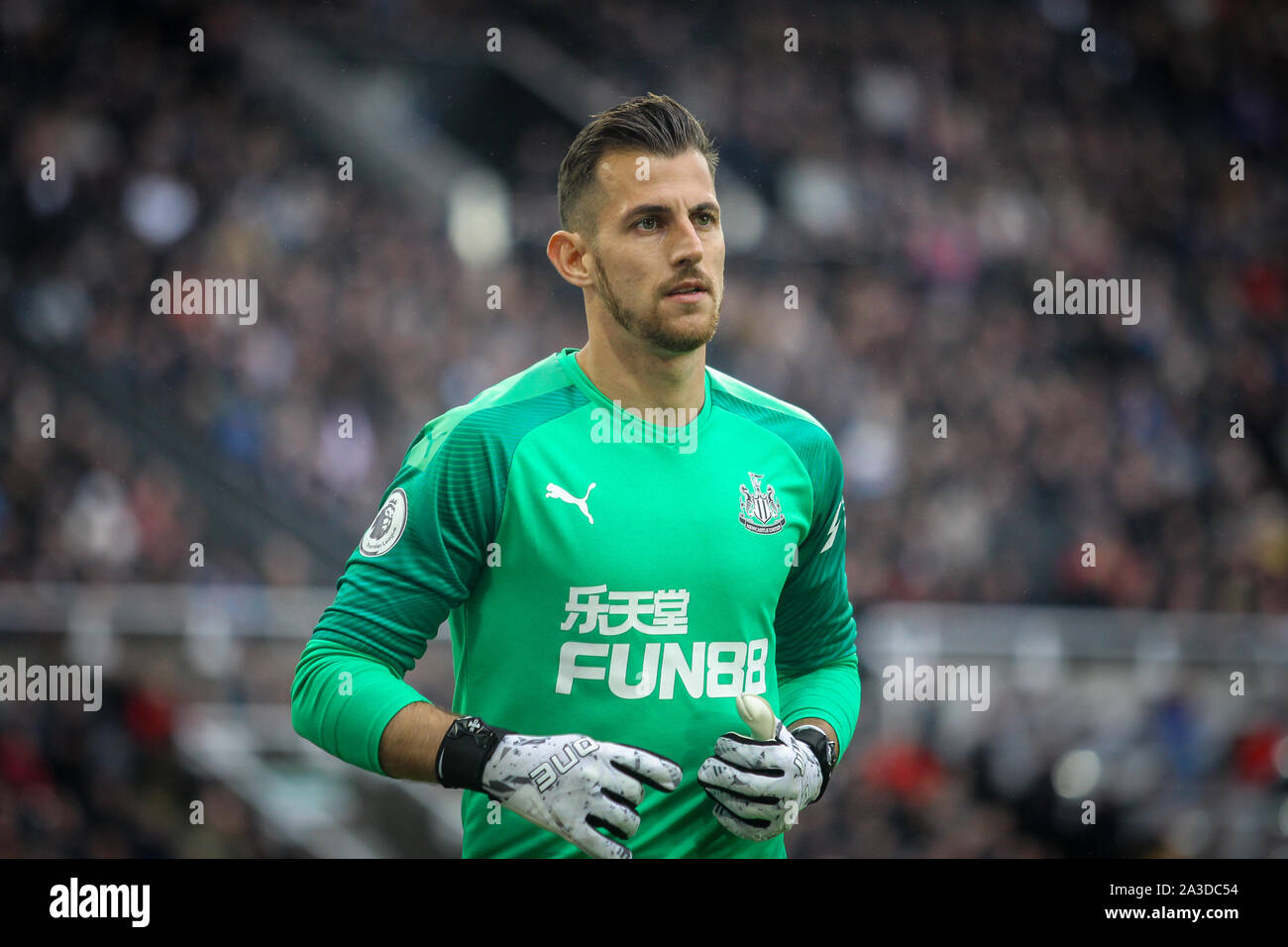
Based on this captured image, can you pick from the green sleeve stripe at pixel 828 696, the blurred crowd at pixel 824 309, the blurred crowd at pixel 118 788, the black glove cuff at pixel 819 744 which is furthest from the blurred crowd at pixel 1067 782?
the black glove cuff at pixel 819 744

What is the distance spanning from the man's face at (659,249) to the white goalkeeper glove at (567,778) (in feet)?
3.06

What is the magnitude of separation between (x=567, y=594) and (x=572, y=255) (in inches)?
32.6

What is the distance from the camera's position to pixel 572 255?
9.95ft

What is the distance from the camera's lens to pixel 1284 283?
1198 centimetres

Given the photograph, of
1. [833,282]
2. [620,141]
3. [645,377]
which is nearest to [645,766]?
[645,377]

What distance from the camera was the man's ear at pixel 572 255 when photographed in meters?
3.00

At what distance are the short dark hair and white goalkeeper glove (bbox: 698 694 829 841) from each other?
1183 mm

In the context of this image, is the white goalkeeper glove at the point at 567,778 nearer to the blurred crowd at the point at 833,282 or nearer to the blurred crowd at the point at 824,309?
the blurred crowd at the point at 824,309

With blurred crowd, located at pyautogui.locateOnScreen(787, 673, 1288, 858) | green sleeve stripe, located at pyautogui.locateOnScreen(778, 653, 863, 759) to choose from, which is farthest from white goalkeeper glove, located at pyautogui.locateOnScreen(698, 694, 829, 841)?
blurred crowd, located at pyautogui.locateOnScreen(787, 673, 1288, 858)

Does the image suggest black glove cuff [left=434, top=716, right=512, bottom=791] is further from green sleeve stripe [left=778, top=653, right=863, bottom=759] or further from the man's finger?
green sleeve stripe [left=778, top=653, right=863, bottom=759]

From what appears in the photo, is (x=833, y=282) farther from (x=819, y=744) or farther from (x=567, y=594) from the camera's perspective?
(x=567, y=594)

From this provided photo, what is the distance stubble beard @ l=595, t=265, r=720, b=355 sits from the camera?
287 cm
